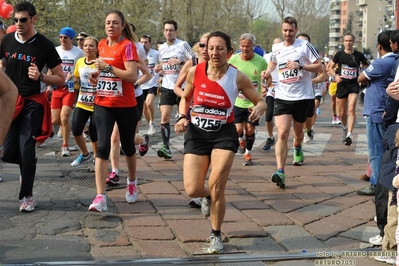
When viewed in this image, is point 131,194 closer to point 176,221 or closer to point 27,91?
point 176,221

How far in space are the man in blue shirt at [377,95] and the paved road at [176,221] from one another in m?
0.59

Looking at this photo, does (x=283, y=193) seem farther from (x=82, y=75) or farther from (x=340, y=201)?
(x=82, y=75)

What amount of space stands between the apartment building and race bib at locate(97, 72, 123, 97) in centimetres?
12142

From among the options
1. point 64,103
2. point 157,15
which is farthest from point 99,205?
point 157,15

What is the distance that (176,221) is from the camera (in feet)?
20.3

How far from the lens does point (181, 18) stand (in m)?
50.4

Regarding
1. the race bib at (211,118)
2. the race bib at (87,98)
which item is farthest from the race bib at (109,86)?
the race bib at (87,98)

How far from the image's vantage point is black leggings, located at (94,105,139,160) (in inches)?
252

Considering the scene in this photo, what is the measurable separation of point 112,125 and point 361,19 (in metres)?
157

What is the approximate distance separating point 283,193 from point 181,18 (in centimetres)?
4390

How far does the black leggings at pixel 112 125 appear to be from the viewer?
21.0 ft

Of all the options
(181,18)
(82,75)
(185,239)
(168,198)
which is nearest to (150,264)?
(185,239)

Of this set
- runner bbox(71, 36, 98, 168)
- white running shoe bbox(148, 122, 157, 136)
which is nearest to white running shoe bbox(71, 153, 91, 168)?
runner bbox(71, 36, 98, 168)

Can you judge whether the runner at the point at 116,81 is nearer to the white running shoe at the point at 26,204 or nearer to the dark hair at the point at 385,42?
the white running shoe at the point at 26,204
